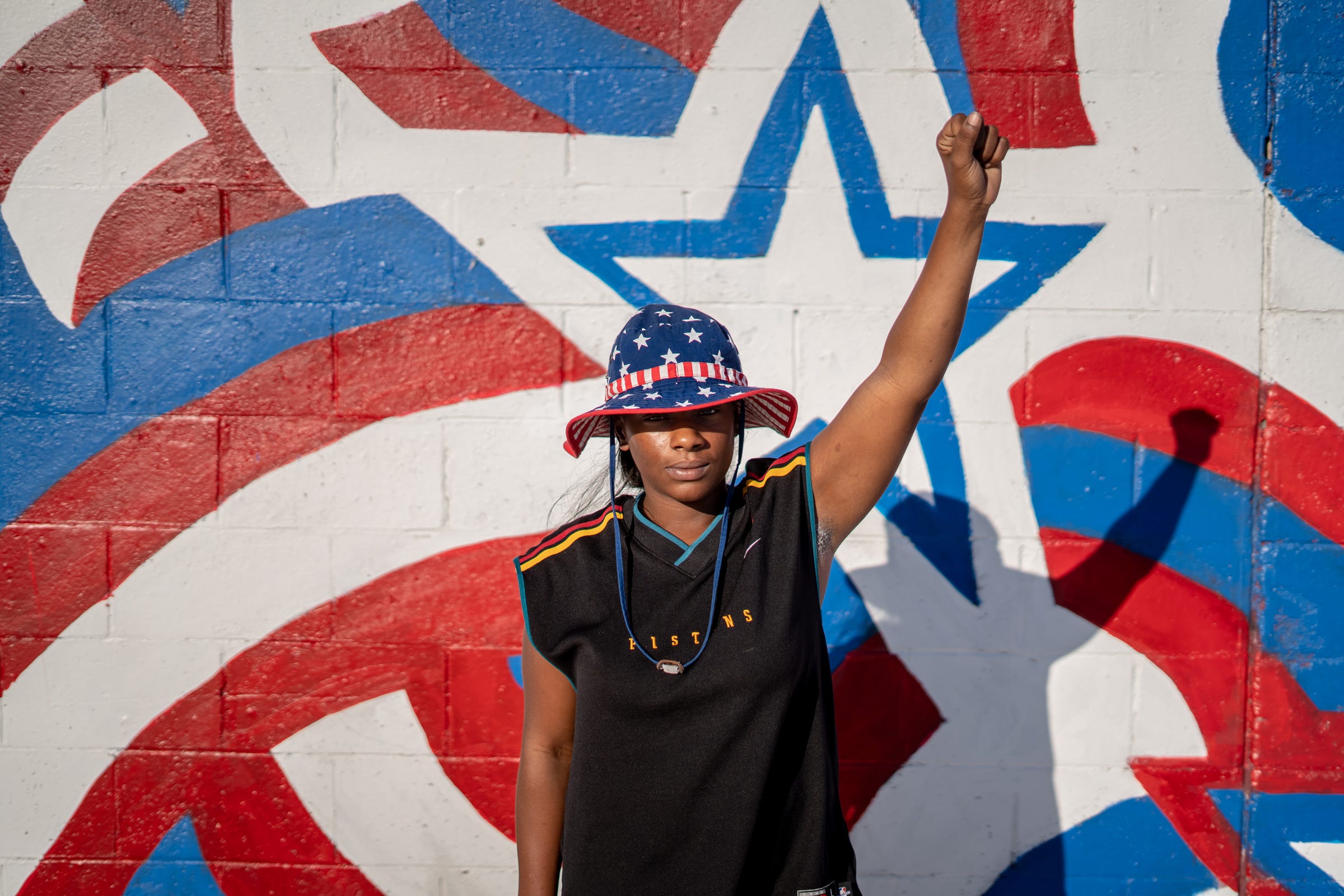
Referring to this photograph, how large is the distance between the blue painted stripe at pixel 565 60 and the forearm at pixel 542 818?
1636 mm

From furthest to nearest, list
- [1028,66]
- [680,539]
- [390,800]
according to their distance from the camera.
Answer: [390,800]
[1028,66]
[680,539]

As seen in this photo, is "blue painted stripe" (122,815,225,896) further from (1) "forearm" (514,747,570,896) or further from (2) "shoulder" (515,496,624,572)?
(2) "shoulder" (515,496,624,572)

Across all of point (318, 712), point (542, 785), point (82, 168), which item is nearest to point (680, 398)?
point (542, 785)

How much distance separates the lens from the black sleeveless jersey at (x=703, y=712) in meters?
1.42

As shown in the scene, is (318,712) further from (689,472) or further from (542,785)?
(689,472)

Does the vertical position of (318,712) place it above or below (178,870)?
above

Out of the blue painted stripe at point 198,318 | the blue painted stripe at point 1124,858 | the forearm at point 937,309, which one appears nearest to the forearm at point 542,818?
the forearm at point 937,309

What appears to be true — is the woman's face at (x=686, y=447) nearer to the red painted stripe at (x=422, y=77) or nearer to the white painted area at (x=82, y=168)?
the red painted stripe at (x=422, y=77)

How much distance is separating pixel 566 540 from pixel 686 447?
0.30 meters

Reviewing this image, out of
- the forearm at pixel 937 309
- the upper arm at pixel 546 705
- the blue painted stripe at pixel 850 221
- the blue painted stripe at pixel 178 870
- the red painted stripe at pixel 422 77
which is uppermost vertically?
the red painted stripe at pixel 422 77

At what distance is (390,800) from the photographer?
2.47m

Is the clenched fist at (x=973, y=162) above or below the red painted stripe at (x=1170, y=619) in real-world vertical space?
above

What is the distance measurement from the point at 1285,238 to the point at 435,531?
7.98 ft

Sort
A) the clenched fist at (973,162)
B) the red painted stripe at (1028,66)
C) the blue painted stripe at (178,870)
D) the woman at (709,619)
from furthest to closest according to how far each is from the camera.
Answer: the blue painted stripe at (178,870) < the red painted stripe at (1028,66) < the woman at (709,619) < the clenched fist at (973,162)
